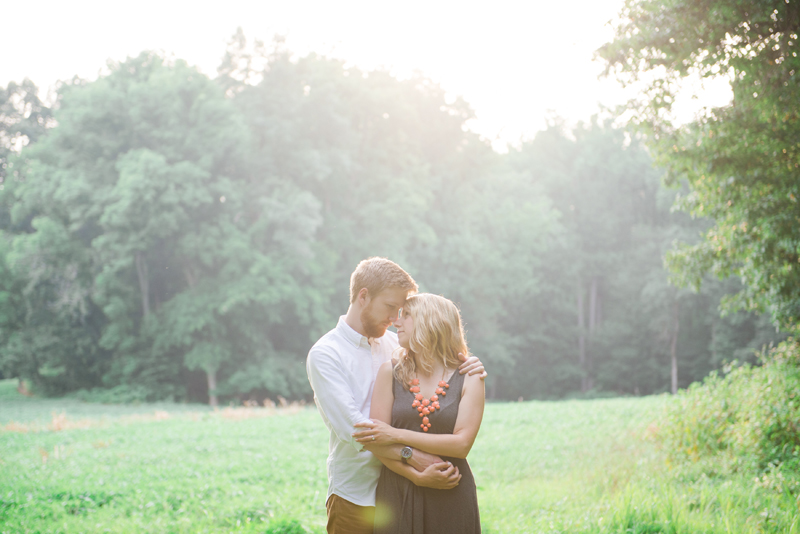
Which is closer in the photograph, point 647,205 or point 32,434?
point 32,434

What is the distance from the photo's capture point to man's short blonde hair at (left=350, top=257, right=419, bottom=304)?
3.49 m

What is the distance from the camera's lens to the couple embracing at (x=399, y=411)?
3.21 meters

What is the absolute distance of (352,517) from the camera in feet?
11.3

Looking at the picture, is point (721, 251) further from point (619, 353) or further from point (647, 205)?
point (647, 205)

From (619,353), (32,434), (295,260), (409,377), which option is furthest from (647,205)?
(409,377)

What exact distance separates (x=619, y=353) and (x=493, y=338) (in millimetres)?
9301

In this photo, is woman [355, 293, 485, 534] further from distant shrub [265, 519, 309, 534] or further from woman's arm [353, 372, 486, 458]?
distant shrub [265, 519, 309, 534]

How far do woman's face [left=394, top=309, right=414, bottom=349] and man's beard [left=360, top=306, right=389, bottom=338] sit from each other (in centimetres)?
12

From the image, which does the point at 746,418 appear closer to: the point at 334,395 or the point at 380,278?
the point at 380,278

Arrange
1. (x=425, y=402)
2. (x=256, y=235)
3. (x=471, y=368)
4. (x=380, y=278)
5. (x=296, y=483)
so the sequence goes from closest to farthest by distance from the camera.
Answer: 1. (x=425, y=402)
2. (x=471, y=368)
3. (x=380, y=278)
4. (x=296, y=483)
5. (x=256, y=235)

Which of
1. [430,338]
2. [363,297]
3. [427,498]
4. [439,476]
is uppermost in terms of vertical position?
[363,297]

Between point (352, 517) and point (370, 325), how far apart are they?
1045 millimetres

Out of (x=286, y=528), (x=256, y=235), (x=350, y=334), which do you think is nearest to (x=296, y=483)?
(x=286, y=528)

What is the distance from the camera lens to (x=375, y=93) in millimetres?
33938
